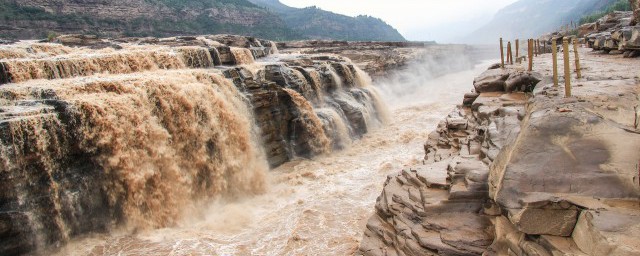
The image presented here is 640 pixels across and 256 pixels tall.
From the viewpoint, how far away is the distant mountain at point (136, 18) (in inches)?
1526

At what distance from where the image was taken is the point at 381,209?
6.72 m

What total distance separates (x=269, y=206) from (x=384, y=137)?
7731mm

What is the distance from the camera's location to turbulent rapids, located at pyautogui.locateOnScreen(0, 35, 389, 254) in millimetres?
7430

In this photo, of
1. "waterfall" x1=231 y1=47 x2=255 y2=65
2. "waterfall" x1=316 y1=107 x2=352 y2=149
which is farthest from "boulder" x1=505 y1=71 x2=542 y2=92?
"waterfall" x1=231 y1=47 x2=255 y2=65

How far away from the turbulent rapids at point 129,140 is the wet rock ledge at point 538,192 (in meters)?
4.51

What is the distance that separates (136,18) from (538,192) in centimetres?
5690

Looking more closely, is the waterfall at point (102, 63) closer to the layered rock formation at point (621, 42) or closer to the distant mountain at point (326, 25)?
the layered rock formation at point (621, 42)

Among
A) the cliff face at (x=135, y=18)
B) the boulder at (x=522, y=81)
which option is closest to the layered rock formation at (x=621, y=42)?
the boulder at (x=522, y=81)

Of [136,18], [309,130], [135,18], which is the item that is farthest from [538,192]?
[136,18]

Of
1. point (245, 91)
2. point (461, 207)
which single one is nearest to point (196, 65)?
point (245, 91)

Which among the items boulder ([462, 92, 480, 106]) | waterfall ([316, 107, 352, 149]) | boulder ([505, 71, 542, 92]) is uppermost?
boulder ([505, 71, 542, 92])

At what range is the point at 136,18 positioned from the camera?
52594 millimetres

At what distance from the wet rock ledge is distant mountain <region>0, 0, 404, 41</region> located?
42.8m

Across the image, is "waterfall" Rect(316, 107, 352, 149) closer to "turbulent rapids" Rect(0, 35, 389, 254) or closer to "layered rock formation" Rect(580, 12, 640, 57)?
"turbulent rapids" Rect(0, 35, 389, 254)
